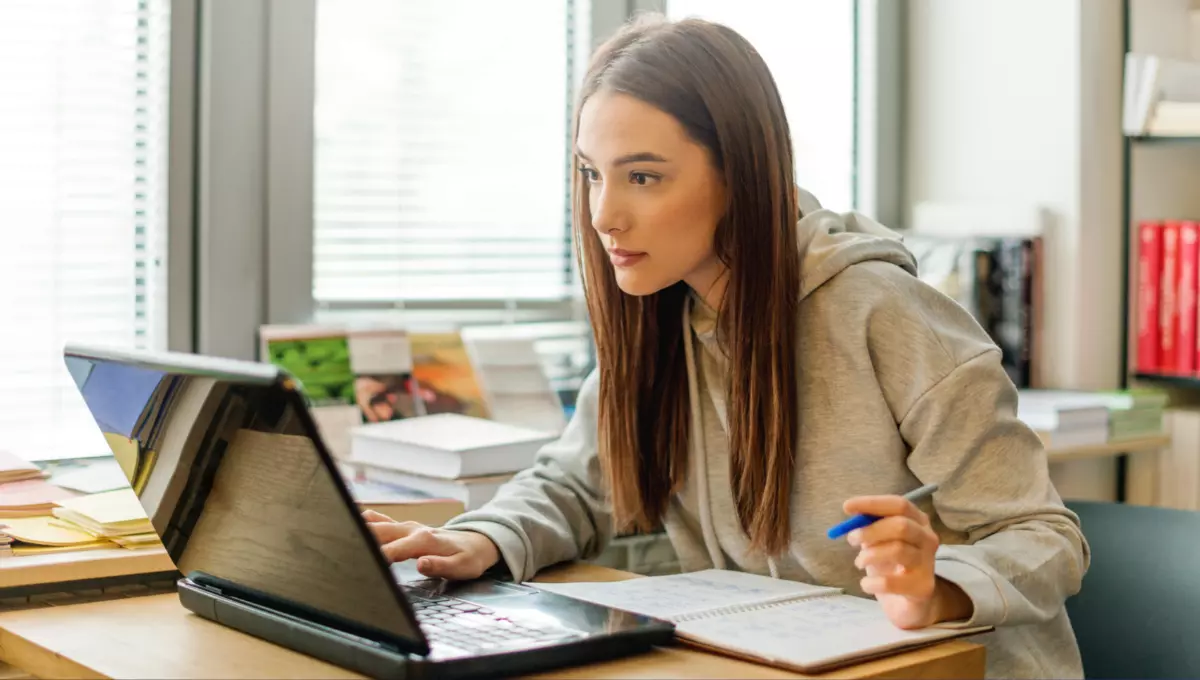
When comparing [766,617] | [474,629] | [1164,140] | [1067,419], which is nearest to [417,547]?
[474,629]

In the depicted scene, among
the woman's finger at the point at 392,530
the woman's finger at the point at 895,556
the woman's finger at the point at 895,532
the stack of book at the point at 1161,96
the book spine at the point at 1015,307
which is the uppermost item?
the stack of book at the point at 1161,96

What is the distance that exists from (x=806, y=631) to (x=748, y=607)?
10 cm

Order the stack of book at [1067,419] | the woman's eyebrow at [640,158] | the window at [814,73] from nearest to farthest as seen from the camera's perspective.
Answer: the woman's eyebrow at [640,158] < the stack of book at [1067,419] < the window at [814,73]

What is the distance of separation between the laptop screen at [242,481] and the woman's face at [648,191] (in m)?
0.51

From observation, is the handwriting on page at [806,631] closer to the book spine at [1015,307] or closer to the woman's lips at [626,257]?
the woman's lips at [626,257]

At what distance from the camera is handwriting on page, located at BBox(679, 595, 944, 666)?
104 cm

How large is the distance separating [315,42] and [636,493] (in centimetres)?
97

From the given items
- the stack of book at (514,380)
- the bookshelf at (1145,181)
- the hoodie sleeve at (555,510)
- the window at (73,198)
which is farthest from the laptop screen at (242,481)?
the bookshelf at (1145,181)

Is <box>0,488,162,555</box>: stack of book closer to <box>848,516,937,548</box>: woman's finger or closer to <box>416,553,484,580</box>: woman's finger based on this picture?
<box>416,553,484,580</box>: woman's finger

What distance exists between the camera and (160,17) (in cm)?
196

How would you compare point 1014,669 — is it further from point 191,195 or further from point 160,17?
point 160,17

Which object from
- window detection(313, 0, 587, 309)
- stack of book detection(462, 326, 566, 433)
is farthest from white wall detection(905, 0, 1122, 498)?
stack of book detection(462, 326, 566, 433)

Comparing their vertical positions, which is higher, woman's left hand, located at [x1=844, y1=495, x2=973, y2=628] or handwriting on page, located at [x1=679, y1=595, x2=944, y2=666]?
woman's left hand, located at [x1=844, y1=495, x2=973, y2=628]

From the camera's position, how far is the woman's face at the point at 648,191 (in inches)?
54.9
